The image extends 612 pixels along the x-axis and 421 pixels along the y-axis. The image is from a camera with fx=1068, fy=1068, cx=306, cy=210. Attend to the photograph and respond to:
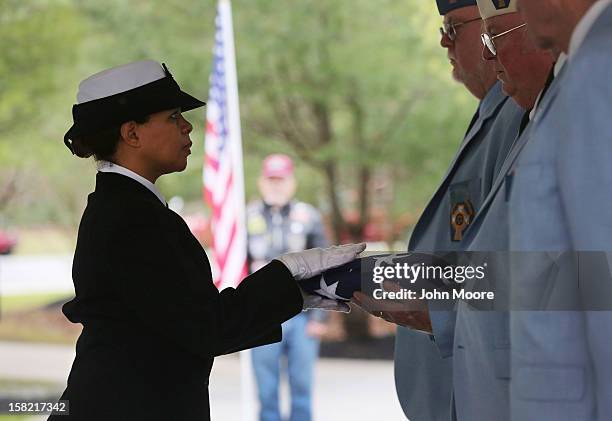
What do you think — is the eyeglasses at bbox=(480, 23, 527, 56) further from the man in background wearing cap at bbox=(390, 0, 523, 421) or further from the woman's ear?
the woman's ear

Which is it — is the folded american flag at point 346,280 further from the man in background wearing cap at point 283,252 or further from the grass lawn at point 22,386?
the grass lawn at point 22,386

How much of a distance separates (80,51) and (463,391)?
9.03 metres

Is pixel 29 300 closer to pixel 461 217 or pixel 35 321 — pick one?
pixel 35 321

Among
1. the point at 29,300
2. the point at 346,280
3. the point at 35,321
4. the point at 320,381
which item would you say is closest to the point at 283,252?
the point at 320,381

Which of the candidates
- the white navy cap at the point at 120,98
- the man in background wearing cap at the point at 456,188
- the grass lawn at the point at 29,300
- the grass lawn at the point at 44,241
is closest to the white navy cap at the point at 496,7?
the man in background wearing cap at the point at 456,188

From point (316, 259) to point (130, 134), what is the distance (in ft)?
1.70

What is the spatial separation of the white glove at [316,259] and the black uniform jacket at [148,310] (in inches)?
1.4

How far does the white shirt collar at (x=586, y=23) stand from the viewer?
5.41ft

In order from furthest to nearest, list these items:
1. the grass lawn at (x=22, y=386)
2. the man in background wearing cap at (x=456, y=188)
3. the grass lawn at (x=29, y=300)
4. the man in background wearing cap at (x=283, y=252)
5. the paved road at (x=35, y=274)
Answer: the paved road at (x=35, y=274) → the grass lawn at (x=29, y=300) → the grass lawn at (x=22, y=386) → the man in background wearing cap at (x=283, y=252) → the man in background wearing cap at (x=456, y=188)

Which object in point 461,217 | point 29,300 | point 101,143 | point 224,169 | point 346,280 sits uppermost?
point 29,300

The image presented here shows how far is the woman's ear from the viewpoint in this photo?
2447 millimetres

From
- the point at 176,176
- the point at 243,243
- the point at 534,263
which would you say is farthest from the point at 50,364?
the point at 534,263

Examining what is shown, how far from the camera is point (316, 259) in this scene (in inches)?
98.5

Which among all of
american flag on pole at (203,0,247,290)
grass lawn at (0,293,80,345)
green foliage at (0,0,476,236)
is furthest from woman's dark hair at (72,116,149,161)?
grass lawn at (0,293,80,345)
